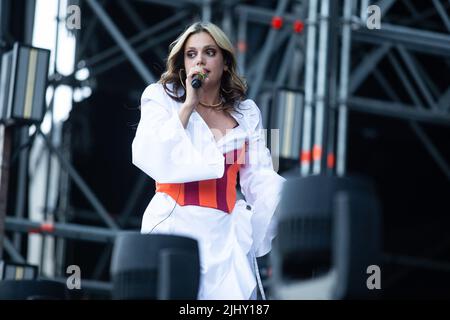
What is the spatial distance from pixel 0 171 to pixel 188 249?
4.13 meters

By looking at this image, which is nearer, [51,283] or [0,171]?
[51,283]

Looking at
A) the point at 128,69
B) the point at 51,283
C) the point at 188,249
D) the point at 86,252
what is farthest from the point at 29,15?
the point at 188,249

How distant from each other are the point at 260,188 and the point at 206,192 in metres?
0.28

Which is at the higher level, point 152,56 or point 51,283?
point 152,56


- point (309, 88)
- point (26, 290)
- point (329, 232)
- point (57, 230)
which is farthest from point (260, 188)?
point (57, 230)

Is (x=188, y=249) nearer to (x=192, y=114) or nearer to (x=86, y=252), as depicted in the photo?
(x=192, y=114)

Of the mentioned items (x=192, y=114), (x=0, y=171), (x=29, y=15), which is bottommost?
(x=192, y=114)

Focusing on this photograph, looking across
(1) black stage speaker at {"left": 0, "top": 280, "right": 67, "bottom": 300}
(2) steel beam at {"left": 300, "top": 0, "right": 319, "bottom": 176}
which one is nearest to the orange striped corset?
(1) black stage speaker at {"left": 0, "top": 280, "right": 67, "bottom": 300}

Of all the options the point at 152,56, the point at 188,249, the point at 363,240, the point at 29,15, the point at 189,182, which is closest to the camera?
the point at 363,240

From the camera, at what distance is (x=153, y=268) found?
136 inches

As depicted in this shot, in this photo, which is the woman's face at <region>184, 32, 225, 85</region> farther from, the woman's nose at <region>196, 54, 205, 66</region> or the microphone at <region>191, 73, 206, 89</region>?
the microphone at <region>191, 73, 206, 89</region>

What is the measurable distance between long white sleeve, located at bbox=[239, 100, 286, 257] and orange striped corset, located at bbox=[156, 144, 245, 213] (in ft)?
0.46

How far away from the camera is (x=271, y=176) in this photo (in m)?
4.35

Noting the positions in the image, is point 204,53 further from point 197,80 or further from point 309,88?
point 309,88
